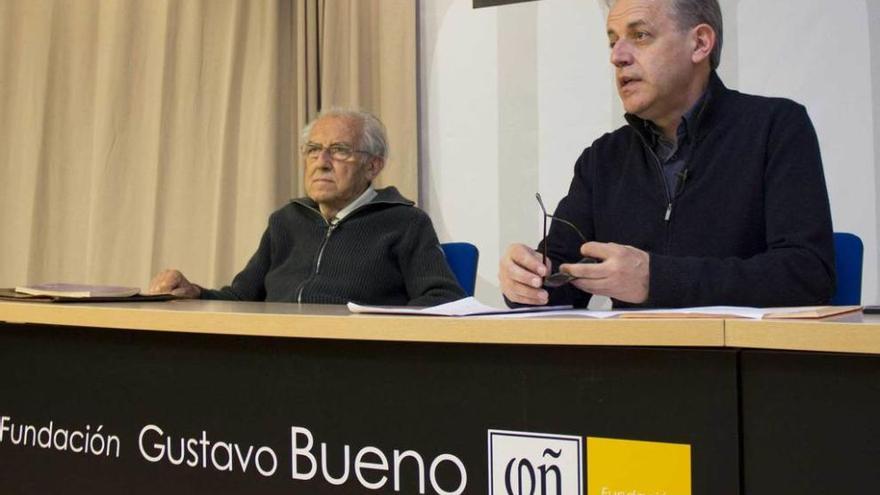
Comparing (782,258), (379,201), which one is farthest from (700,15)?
(379,201)

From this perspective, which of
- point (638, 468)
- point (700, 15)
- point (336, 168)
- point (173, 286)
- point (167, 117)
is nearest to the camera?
point (638, 468)

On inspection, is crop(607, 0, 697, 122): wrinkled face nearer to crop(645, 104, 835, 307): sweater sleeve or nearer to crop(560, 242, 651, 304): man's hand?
crop(645, 104, 835, 307): sweater sleeve

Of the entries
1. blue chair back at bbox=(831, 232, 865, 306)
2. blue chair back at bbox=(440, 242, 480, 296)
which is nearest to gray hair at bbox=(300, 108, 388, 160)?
blue chair back at bbox=(440, 242, 480, 296)

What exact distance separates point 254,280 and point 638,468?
6.06 feet

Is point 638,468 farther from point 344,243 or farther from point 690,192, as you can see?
point 344,243

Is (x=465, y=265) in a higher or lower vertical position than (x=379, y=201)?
lower

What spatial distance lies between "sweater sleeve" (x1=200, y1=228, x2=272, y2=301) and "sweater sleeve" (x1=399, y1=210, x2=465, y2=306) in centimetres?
47

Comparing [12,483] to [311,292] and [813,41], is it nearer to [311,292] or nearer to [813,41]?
[311,292]

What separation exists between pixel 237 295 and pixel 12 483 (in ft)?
3.57

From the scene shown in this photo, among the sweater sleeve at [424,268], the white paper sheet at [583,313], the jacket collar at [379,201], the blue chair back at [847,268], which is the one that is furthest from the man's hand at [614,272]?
the jacket collar at [379,201]

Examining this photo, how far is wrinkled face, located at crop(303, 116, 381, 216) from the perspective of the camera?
2.58 m

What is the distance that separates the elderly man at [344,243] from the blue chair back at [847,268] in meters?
0.89

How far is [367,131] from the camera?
8.83ft

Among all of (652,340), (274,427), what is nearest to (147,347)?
(274,427)
